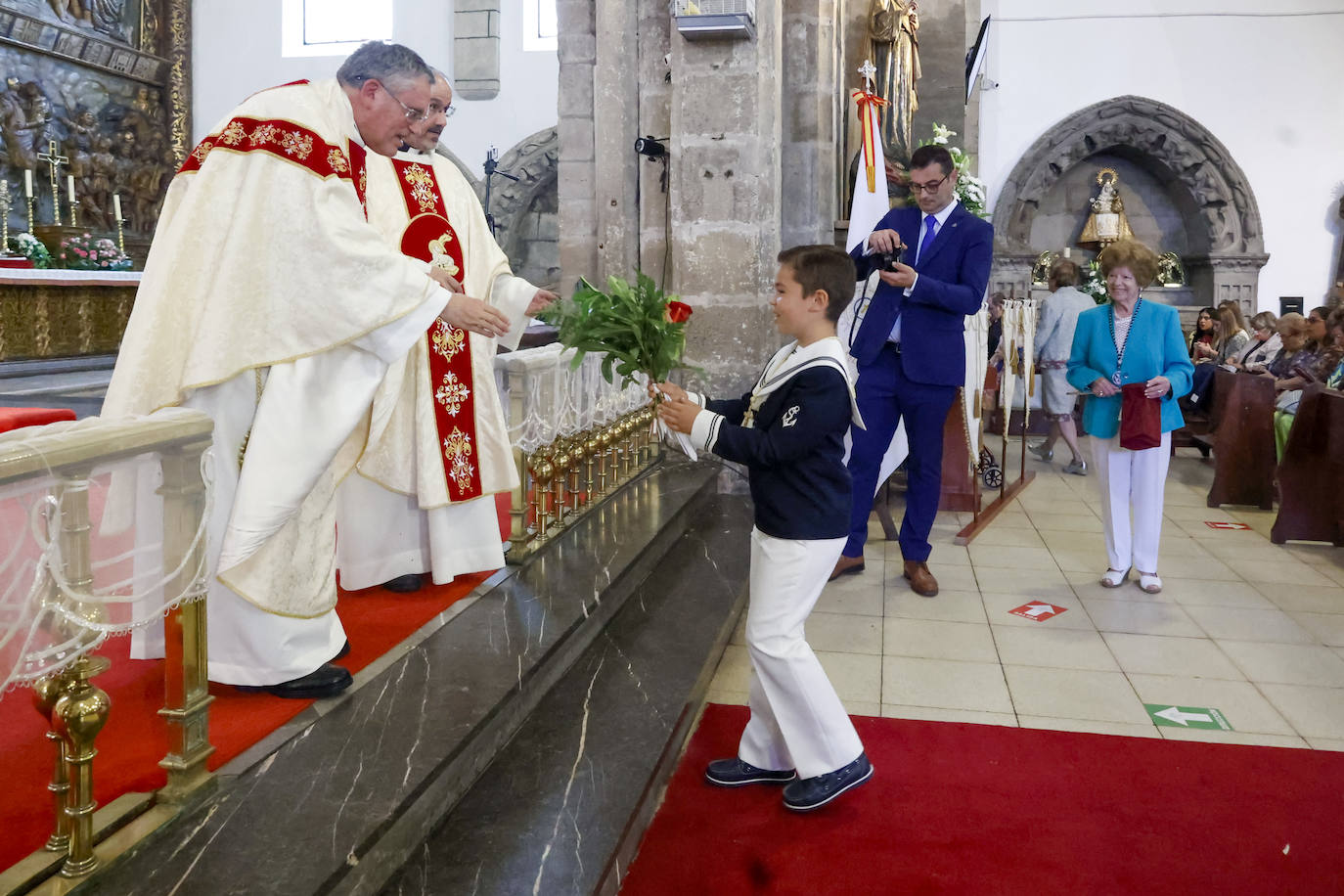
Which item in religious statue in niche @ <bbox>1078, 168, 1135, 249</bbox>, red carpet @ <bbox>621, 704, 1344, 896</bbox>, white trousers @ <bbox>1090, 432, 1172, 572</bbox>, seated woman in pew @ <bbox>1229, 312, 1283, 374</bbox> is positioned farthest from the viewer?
religious statue in niche @ <bbox>1078, 168, 1135, 249</bbox>

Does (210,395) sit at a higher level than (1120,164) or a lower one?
lower

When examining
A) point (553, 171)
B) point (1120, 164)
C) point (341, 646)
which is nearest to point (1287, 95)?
point (1120, 164)

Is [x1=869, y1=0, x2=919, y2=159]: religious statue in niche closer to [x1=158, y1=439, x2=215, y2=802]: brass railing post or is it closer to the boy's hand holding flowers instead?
the boy's hand holding flowers

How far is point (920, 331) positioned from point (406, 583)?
2344 millimetres

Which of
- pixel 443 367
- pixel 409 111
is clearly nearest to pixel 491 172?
pixel 443 367

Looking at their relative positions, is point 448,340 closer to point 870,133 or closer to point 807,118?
point 870,133

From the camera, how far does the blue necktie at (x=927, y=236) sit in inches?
182

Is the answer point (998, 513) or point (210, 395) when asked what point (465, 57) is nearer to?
point (998, 513)

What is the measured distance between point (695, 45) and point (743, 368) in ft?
5.58

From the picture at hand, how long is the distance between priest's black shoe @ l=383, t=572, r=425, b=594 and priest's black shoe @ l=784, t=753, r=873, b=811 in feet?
4.88

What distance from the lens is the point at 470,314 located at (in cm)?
282

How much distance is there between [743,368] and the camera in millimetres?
5852

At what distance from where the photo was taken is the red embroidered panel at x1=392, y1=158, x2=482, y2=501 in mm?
3561

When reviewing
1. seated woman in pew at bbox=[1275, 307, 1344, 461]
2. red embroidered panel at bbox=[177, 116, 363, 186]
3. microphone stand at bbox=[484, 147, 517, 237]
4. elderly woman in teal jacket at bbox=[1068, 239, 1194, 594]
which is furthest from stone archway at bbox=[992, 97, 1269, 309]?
red embroidered panel at bbox=[177, 116, 363, 186]
